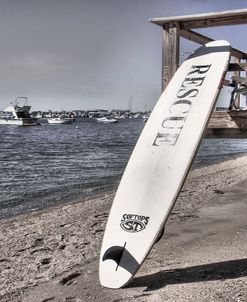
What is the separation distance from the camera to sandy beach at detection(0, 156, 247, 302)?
4656 millimetres

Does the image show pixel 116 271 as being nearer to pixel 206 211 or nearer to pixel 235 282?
pixel 235 282

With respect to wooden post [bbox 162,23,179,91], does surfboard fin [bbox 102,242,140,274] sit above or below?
below

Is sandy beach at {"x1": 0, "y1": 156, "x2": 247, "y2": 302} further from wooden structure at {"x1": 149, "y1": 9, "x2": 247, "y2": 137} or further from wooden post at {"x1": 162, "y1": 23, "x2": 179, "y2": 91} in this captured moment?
wooden post at {"x1": 162, "y1": 23, "x2": 179, "y2": 91}

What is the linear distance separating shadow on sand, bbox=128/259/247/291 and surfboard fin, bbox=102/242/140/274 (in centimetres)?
26

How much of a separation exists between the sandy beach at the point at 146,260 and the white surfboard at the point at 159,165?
39 centimetres

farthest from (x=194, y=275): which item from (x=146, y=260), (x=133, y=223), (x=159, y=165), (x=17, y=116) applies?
(x=17, y=116)

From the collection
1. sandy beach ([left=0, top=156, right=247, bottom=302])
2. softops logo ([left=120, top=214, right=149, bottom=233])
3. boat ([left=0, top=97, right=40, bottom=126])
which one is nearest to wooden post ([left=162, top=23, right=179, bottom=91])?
softops logo ([left=120, top=214, right=149, bottom=233])

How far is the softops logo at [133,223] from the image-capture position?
Result: 15.9ft

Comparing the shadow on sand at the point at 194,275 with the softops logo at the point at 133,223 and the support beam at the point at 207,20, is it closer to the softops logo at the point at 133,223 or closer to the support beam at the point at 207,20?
the softops logo at the point at 133,223

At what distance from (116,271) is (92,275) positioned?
76cm

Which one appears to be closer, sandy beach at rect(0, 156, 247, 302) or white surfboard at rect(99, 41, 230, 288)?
sandy beach at rect(0, 156, 247, 302)

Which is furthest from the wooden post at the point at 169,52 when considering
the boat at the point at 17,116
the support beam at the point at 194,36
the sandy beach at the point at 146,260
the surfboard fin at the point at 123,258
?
the boat at the point at 17,116

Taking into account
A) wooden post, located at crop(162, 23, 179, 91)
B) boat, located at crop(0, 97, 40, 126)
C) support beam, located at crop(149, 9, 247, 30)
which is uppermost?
support beam, located at crop(149, 9, 247, 30)

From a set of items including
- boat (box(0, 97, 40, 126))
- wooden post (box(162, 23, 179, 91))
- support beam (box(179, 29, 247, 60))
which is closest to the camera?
wooden post (box(162, 23, 179, 91))
